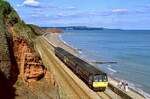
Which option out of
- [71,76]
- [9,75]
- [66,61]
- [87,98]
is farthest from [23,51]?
[66,61]

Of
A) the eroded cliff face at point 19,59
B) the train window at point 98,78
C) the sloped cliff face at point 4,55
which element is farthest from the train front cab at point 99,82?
the sloped cliff face at point 4,55

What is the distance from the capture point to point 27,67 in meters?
15.7

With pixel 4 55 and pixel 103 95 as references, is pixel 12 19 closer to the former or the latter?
pixel 4 55

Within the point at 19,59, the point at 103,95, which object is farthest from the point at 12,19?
the point at 103,95

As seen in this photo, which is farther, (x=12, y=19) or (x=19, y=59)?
(x=12, y=19)

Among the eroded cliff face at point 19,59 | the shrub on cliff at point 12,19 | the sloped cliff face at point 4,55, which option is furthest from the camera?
the shrub on cliff at point 12,19

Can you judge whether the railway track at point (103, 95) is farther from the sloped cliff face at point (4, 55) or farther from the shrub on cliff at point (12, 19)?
the sloped cliff face at point (4, 55)

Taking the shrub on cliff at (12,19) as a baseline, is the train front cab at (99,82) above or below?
below

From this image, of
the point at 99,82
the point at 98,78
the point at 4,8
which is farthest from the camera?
the point at 99,82

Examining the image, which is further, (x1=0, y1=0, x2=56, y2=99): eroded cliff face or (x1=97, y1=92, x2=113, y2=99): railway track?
(x1=97, y1=92, x2=113, y2=99): railway track

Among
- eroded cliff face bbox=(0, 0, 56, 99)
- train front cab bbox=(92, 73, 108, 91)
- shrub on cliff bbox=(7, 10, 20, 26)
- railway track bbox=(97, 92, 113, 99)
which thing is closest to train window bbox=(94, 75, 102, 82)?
train front cab bbox=(92, 73, 108, 91)

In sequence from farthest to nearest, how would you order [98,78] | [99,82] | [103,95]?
[99,82], [98,78], [103,95]

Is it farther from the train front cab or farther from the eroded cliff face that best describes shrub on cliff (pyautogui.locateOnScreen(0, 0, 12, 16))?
the train front cab

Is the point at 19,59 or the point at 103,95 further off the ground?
the point at 19,59
